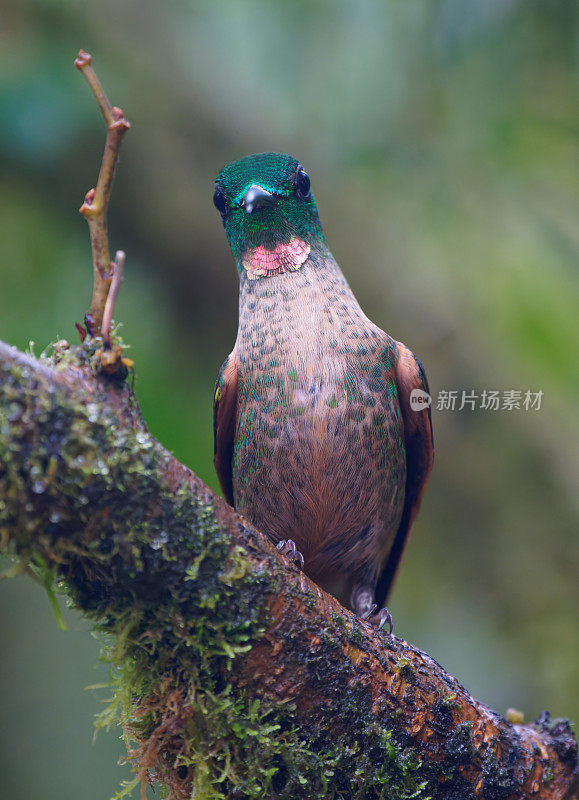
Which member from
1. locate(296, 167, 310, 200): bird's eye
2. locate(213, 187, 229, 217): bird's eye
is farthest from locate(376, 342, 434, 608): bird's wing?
locate(213, 187, 229, 217): bird's eye

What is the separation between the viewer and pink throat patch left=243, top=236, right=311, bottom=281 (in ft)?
11.2

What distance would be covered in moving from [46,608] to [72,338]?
78.4 inches

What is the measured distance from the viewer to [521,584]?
5.38m

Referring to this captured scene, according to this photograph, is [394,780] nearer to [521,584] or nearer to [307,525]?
[307,525]

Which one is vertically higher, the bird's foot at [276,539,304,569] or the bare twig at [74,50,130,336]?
the bird's foot at [276,539,304,569]

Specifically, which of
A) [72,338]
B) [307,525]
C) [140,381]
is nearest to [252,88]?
[72,338]

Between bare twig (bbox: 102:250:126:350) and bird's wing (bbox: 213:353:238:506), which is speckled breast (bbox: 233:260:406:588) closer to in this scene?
bird's wing (bbox: 213:353:238:506)

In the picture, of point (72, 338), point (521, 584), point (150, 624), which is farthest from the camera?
point (521, 584)

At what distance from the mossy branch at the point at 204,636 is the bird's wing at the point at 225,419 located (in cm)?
119

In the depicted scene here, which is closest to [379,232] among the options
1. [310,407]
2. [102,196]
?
[310,407]

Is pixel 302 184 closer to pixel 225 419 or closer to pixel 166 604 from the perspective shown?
pixel 225 419

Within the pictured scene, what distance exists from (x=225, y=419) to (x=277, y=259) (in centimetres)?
72

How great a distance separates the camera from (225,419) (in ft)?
11.1

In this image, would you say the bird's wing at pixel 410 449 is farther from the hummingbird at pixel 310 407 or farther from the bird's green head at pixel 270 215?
the bird's green head at pixel 270 215
